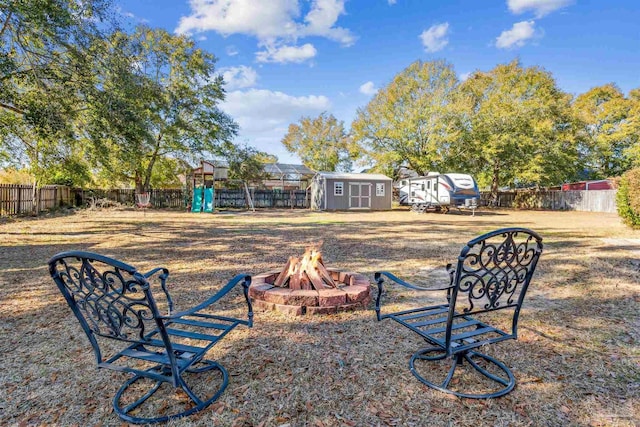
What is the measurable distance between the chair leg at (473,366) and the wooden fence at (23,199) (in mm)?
16454

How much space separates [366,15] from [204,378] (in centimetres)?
1549

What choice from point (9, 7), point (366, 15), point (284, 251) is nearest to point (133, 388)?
point (284, 251)

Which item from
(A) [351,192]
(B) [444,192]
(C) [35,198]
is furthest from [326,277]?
(A) [351,192]

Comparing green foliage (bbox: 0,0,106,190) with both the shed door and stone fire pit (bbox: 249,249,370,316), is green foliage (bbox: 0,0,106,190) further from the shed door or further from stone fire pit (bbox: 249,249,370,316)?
the shed door

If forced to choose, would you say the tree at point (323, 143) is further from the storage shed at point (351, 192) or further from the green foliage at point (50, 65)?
the green foliage at point (50, 65)

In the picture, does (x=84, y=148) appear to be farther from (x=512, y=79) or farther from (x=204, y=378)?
Result: (x=512, y=79)

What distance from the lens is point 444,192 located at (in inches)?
680

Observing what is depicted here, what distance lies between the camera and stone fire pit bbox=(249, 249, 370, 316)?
3.27m

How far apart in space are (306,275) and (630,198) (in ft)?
35.2

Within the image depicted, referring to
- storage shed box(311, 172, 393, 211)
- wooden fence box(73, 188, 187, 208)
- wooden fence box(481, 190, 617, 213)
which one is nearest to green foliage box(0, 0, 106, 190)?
wooden fence box(73, 188, 187, 208)

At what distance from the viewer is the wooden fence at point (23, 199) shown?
499 inches

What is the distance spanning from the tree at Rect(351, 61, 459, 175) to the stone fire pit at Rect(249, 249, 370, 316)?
2161 cm

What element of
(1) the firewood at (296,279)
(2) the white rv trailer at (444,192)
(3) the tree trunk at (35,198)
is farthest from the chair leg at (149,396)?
(2) the white rv trailer at (444,192)

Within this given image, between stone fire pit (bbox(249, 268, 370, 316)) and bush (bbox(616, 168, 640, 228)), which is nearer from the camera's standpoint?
stone fire pit (bbox(249, 268, 370, 316))
